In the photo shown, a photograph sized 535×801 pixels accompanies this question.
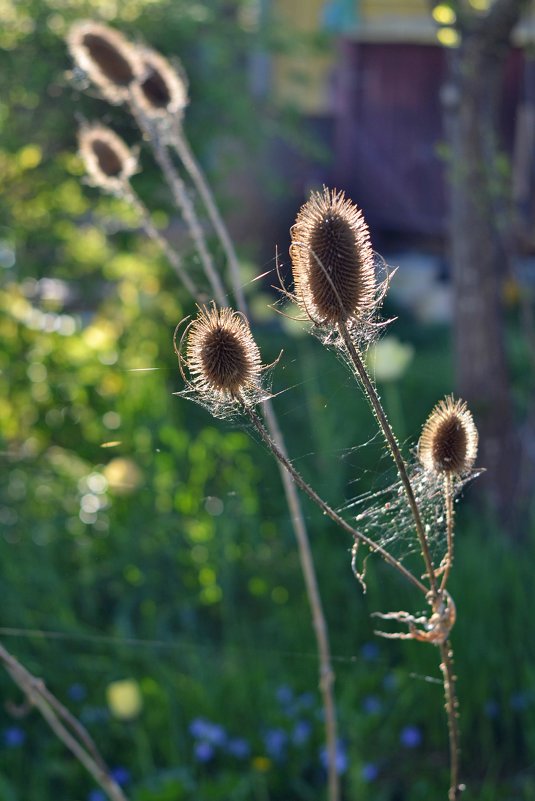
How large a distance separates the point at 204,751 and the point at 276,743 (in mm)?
175

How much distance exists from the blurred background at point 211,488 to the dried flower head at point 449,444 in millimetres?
240

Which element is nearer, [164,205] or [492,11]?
[492,11]

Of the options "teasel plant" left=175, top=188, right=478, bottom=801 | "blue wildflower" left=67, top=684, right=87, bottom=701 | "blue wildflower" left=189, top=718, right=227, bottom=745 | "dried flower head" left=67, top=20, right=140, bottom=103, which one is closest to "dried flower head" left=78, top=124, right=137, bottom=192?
"dried flower head" left=67, top=20, right=140, bottom=103

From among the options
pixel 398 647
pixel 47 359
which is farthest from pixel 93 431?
pixel 398 647

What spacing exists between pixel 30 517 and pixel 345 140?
6.15m

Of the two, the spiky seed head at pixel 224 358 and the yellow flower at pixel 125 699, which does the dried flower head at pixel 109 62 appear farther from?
the yellow flower at pixel 125 699

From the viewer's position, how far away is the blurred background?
2.61m

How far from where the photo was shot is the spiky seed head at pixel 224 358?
103 cm

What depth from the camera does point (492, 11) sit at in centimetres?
347

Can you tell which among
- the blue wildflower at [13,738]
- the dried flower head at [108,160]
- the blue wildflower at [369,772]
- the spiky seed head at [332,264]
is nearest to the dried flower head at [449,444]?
the spiky seed head at [332,264]

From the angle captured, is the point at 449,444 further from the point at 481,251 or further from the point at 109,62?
the point at 481,251

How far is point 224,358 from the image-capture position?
40.8 inches

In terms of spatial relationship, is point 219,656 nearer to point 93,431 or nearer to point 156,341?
point 93,431

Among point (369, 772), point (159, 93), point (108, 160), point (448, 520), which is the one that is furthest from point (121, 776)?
point (448, 520)
